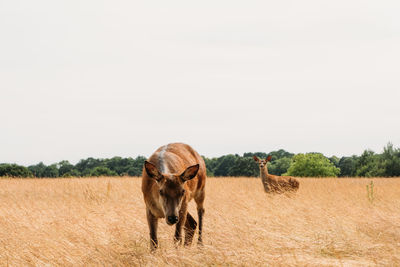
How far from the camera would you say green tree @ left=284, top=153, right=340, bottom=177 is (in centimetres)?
4938

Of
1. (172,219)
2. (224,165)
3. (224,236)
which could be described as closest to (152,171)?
(172,219)

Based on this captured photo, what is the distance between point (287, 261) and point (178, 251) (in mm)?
1479

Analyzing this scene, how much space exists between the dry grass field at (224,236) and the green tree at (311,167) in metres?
36.4

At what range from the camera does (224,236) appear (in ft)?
25.9

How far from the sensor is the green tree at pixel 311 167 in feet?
162

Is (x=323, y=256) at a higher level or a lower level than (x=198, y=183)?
lower

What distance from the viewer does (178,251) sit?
6211 millimetres

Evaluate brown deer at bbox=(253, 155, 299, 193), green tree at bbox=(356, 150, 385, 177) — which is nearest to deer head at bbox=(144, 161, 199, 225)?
brown deer at bbox=(253, 155, 299, 193)

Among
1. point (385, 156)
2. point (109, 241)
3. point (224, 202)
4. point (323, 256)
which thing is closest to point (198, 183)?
point (109, 241)

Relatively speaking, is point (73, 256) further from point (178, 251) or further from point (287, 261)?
point (287, 261)

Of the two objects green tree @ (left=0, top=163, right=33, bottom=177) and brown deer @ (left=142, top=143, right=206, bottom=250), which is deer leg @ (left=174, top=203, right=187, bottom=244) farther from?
green tree @ (left=0, top=163, right=33, bottom=177)

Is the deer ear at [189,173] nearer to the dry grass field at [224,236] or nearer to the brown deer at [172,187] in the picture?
the brown deer at [172,187]

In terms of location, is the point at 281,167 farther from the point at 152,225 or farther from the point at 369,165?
the point at 152,225

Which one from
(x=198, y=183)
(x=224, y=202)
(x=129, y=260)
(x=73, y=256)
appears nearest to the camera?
(x=129, y=260)
